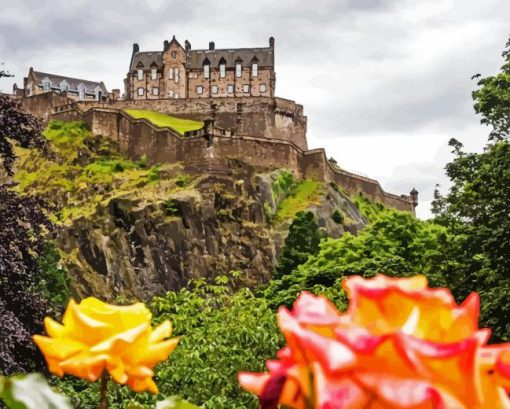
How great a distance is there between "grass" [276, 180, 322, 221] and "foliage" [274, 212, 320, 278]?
11.2 ft

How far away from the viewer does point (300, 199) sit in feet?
169

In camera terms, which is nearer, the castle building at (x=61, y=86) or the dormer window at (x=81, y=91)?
the castle building at (x=61, y=86)

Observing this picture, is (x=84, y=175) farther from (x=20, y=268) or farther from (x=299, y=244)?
(x=20, y=268)

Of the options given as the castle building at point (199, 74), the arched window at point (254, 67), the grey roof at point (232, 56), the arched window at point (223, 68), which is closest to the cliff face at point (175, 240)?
the castle building at point (199, 74)

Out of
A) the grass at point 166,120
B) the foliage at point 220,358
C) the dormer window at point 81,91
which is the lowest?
the foliage at point 220,358

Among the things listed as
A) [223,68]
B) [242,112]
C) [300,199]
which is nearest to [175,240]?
[300,199]

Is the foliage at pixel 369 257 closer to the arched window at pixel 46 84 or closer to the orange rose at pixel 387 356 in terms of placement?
the orange rose at pixel 387 356

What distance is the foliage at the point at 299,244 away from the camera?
4197cm

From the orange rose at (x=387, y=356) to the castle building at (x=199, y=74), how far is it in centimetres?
7829

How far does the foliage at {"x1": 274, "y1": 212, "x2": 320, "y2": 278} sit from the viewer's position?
41969 millimetres

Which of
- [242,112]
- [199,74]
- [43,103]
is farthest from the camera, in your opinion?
[199,74]

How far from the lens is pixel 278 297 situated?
30719 mm

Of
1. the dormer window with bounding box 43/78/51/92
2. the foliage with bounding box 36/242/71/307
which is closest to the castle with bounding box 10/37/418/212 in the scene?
the dormer window with bounding box 43/78/51/92

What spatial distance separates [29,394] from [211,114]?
5767 centimetres
